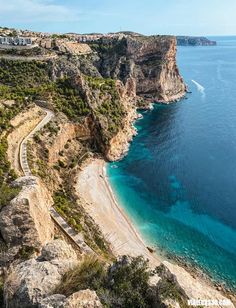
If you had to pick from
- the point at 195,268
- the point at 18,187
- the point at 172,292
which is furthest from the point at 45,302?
the point at 195,268

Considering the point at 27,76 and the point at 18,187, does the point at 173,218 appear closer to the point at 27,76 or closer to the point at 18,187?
the point at 18,187

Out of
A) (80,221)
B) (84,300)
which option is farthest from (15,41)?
(84,300)

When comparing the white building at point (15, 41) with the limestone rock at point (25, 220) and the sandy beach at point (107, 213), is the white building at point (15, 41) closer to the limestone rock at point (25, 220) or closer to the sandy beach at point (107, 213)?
the sandy beach at point (107, 213)

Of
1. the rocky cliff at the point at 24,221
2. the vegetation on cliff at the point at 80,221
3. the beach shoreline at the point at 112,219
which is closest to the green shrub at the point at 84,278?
the rocky cliff at the point at 24,221

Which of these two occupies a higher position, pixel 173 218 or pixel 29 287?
pixel 29 287

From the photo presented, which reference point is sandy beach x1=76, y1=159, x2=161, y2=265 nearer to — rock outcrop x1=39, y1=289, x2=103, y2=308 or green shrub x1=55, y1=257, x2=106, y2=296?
green shrub x1=55, y1=257, x2=106, y2=296
